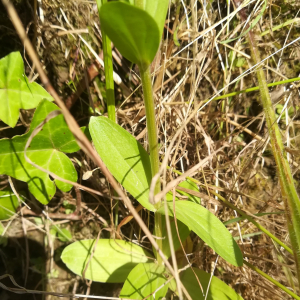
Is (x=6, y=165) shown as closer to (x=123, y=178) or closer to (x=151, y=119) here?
(x=123, y=178)

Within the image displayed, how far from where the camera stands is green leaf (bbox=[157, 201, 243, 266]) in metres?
0.62

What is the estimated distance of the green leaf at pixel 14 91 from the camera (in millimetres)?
822

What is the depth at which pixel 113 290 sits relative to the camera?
3.71ft

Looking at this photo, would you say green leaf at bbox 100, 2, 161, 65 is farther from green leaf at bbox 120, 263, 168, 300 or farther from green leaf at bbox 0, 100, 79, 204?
green leaf at bbox 120, 263, 168, 300

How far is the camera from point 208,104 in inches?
41.0

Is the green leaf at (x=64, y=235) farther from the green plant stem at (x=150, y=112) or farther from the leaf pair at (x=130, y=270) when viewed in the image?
the green plant stem at (x=150, y=112)

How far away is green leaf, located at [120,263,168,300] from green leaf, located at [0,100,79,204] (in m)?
0.38

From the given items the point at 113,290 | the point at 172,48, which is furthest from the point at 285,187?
the point at 113,290

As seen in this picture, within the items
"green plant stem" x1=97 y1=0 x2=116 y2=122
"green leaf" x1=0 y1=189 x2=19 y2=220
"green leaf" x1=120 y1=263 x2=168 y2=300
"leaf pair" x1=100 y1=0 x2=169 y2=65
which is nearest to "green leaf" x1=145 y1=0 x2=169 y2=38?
"leaf pair" x1=100 y1=0 x2=169 y2=65

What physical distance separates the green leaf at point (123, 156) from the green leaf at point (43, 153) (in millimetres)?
197

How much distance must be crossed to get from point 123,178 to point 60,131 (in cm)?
30

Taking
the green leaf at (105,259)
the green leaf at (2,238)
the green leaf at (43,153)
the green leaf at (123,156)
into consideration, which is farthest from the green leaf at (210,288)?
the green leaf at (2,238)

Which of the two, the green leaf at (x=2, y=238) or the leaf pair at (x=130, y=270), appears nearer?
the leaf pair at (x=130, y=270)

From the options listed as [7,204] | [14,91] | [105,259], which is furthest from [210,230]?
[7,204]
